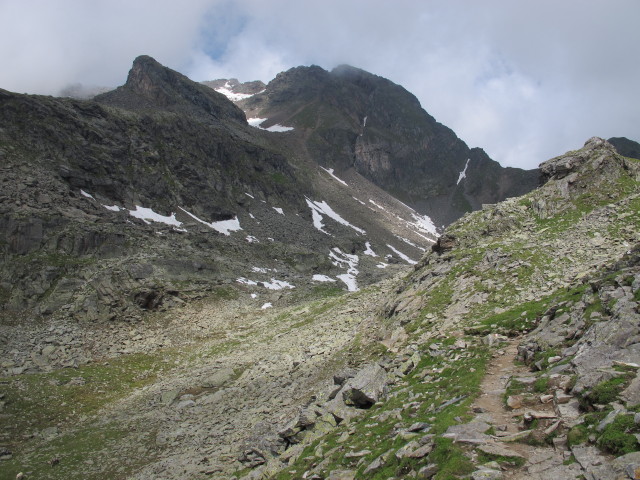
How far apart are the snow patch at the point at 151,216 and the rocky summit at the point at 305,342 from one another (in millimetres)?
516

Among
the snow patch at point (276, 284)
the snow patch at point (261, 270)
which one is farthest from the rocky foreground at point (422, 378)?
the snow patch at point (261, 270)

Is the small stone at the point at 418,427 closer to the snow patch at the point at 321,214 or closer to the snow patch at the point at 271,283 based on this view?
the snow patch at the point at 271,283

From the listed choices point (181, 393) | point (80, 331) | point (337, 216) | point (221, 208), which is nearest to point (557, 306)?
point (181, 393)

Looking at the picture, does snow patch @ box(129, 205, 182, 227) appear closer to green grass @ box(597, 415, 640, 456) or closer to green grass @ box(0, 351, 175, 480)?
green grass @ box(0, 351, 175, 480)

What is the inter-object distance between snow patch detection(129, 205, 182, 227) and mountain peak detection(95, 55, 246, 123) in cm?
8512

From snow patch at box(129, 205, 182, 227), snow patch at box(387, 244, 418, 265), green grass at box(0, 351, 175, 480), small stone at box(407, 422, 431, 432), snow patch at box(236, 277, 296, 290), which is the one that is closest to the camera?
→ small stone at box(407, 422, 431, 432)

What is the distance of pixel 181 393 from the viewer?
3150 centimetres

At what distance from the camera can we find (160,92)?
16950 centimetres

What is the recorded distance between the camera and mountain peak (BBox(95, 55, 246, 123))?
164 meters

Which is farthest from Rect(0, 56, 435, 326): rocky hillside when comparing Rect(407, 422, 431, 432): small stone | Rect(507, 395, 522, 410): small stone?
Rect(507, 395, 522, 410): small stone

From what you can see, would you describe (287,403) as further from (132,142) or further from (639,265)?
(132,142)

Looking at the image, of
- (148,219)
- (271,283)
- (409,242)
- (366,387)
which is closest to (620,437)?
(366,387)

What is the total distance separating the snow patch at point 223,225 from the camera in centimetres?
9753

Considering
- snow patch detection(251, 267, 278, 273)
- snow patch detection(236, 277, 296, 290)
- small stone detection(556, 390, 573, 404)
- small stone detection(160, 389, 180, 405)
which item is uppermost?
small stone detection(556, 390, 573, 404)
